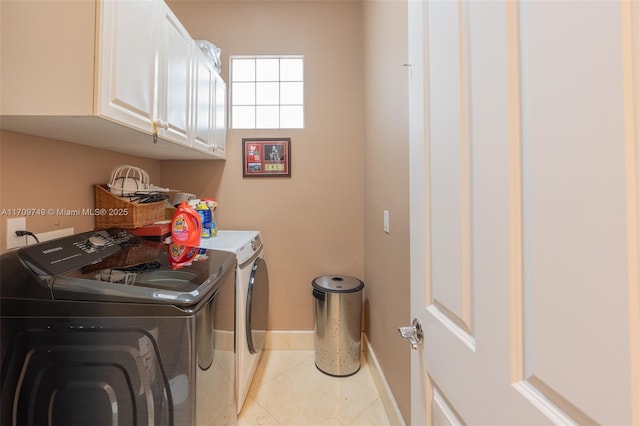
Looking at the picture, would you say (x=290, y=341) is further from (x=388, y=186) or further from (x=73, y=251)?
(x=73, y=251)

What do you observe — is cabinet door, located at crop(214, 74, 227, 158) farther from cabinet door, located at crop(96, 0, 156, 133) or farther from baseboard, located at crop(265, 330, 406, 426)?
baseboard, located at crop(265, 330, 406, 426)

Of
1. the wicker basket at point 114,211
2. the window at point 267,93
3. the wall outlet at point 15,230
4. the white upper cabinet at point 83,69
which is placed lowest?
the wall outlet at point 15,230

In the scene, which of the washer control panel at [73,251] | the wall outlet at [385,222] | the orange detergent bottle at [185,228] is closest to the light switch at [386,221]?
the wall outlet at [385,222]

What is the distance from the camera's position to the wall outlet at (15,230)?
3.60 ft

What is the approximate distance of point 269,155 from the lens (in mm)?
2363

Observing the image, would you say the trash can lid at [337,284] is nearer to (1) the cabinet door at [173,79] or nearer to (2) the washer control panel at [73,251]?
(2) the washer control panel at [73,251]

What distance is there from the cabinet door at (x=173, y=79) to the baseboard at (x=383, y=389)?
192 cm

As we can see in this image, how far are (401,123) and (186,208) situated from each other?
54.1 inches

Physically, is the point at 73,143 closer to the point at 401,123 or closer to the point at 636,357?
the point at 401,123

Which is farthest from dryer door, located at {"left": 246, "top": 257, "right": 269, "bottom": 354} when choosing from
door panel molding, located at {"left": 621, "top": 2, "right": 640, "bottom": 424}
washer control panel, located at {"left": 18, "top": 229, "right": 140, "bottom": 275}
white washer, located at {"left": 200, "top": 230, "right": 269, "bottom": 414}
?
door panel molding, located at {"left": 621, "top": 2, "right": 640, "bottom": 424}

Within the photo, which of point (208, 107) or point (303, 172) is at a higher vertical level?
point (208, 107)

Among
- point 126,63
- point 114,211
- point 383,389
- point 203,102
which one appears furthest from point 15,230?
point 383,389

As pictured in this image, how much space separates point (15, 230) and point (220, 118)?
1457 millimetres

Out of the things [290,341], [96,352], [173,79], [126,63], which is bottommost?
[290,341]
